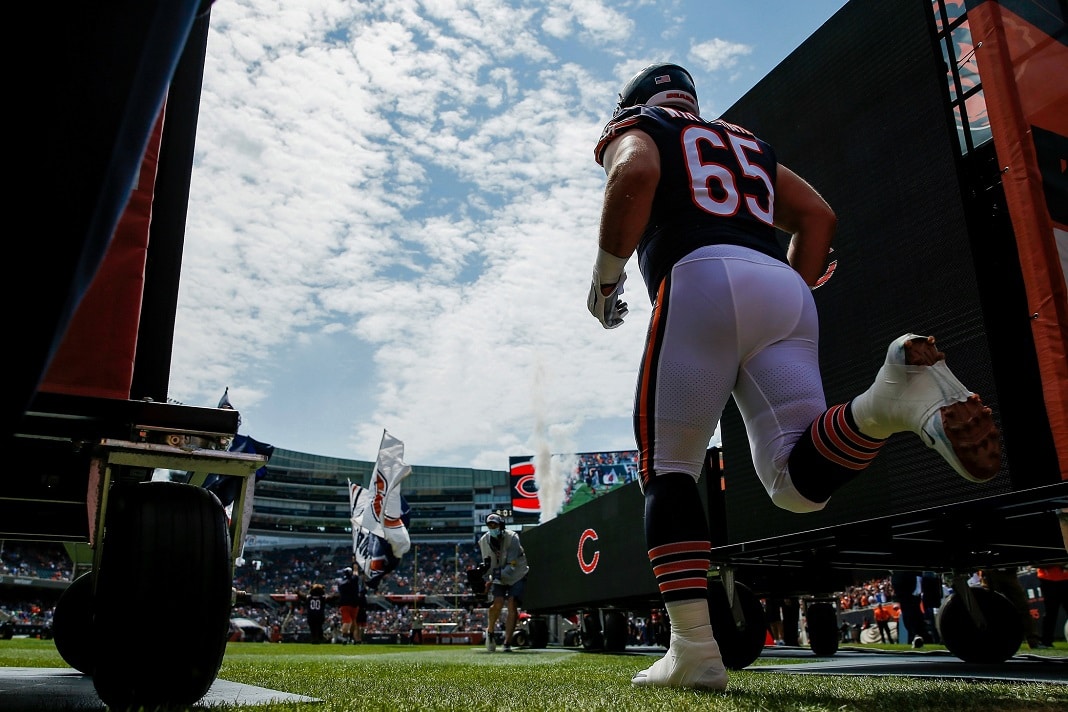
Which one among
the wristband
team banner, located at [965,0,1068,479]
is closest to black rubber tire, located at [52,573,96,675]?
the wristband

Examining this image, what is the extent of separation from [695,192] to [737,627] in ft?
7.65

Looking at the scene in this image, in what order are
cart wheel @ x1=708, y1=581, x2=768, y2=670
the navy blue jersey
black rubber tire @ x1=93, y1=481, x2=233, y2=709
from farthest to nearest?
cart wheel @ x1=708, y1=581, x2=768, y2=670, the navy blue jersey, black rubber tire @ x1=93, y1=481, x2=233, y2=709

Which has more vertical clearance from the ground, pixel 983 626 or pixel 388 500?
pixel 388 500

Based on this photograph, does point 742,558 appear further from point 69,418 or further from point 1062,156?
point 69,418

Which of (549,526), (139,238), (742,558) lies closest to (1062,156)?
(742,558)

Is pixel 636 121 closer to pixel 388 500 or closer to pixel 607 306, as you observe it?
pixel 607 306

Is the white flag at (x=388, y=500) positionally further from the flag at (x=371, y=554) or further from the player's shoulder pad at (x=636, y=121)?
the player's shoulder pad at (x=636, y=121)

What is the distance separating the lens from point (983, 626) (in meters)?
3.89

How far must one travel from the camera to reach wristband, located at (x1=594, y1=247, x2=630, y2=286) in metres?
2.51

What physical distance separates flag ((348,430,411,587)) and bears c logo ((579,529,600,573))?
9.14 m

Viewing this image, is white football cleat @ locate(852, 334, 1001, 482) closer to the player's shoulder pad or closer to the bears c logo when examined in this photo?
the player's shoulder pad

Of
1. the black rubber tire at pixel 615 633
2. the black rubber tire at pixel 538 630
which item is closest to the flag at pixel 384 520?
the black rubber tire at pixel 538 630

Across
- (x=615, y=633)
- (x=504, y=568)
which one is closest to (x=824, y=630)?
(x=615, y=633)

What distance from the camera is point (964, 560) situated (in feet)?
13.3
